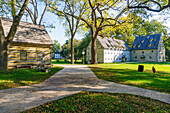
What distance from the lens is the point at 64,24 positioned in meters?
27.9

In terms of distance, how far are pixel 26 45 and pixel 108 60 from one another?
1046 inches

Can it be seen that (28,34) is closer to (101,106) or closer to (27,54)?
(27,54)

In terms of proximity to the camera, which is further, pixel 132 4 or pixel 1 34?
pixel 132 4

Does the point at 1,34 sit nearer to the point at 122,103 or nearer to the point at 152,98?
the point at 122,103

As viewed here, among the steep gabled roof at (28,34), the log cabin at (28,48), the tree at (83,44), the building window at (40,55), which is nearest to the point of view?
the log cabin at (28,48)

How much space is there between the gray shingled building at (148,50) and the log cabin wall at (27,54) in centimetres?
3800

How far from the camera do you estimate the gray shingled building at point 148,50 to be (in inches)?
1494

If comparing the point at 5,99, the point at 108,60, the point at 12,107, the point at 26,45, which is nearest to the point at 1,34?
the point at 26,45

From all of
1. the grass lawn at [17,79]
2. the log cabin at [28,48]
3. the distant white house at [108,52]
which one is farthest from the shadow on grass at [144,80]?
the distant white house at [108,52]

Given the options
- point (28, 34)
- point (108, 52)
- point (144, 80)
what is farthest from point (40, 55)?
point (108, 52)

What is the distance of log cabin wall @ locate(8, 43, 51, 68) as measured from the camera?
1288 cm

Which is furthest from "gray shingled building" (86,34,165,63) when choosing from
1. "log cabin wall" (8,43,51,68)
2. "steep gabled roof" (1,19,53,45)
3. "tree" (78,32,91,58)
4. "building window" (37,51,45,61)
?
"building window" (37,51,45,61)

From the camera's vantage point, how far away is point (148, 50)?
40.1 m

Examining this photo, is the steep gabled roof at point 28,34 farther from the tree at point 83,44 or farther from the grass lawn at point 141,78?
the tree at point 83,44
